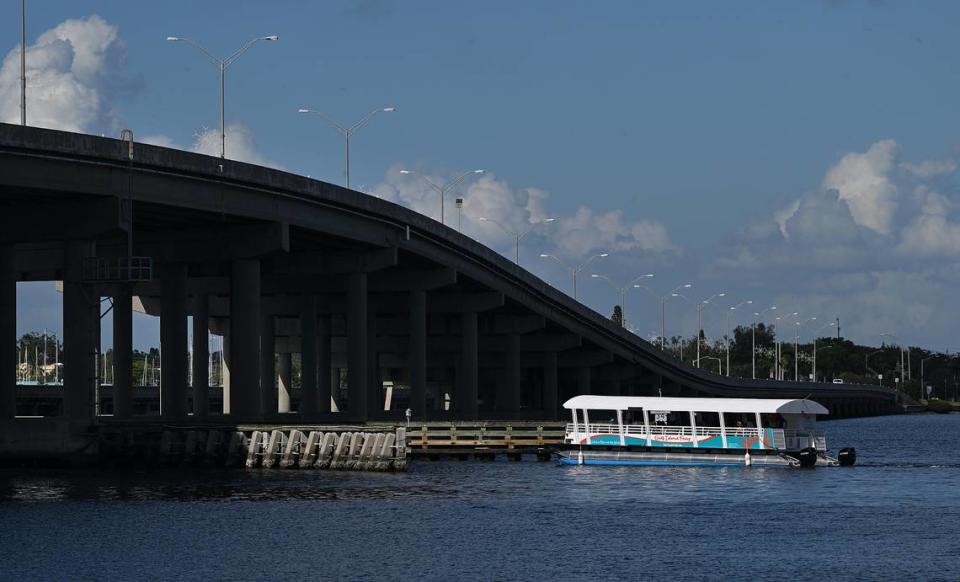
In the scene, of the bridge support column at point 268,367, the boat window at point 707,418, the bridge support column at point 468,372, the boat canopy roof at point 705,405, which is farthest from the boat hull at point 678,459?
the bridge support column at point 268,367

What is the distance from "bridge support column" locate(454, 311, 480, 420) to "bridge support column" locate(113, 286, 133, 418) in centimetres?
3088

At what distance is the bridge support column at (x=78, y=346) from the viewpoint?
77.3 meters

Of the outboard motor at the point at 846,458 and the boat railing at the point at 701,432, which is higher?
the boat railing at the point at 701,432

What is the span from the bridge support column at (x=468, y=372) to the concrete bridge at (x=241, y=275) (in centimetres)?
18

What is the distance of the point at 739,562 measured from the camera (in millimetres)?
47000

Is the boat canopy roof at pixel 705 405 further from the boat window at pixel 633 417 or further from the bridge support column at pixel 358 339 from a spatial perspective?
the bridge support column at pixel 358 339

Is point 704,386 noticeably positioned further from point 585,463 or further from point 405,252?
point 585,463

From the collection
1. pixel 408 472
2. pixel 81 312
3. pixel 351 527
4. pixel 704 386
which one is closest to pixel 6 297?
pixel 81 312


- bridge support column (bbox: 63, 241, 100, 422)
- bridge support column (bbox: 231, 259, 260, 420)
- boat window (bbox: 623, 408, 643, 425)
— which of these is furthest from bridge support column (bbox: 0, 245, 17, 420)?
boat window (bbox: 623, 408, 643, 425)

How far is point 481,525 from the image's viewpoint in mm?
56188

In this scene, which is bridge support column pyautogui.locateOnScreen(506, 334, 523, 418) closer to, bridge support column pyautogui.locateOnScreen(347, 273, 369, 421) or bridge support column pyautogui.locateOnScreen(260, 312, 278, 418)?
bridge support column pyautogui.locateOnScreen(260, 312, 278, 418)

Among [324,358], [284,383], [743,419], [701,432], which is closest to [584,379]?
[284,383]

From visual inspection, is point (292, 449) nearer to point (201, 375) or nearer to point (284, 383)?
point (201, 375)

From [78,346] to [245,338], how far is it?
1416cm
